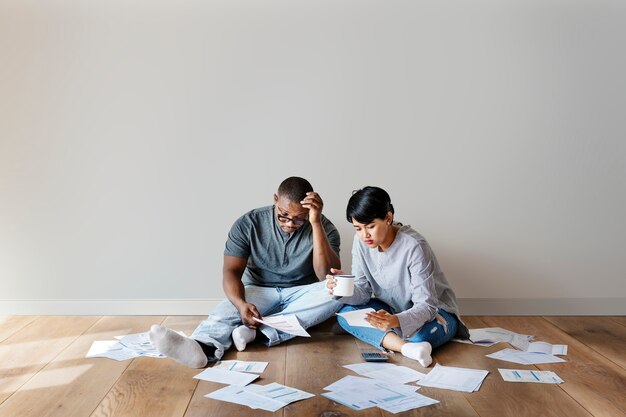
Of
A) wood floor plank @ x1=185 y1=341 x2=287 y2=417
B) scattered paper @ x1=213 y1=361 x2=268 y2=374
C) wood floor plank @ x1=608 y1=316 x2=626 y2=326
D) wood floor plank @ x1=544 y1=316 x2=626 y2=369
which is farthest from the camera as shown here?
wood floor plank @ x1=608 y1=316 x2=626 y2=326

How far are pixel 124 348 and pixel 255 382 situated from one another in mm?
903

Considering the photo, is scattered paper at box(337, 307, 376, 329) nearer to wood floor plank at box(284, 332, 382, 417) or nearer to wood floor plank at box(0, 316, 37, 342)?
wood floor plank at box(284, 332, 382, 417)

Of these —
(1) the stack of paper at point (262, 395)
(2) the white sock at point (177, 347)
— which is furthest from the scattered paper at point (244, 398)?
(2) the white sock at point (177, 347)

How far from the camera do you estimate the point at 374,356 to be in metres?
3.22

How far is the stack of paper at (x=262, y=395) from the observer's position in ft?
8.35

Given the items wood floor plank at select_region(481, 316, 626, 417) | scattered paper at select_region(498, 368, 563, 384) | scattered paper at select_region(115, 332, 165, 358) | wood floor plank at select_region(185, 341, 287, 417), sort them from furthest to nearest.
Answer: scattered paper at select_region(115, 332, 165, 358) < scattered paper at select_region(498, 368, 563, 384) < wood floor plank at select_region(481, 316, 626, 417) < wood floor plank at select_region(185, 341, 287, 417)

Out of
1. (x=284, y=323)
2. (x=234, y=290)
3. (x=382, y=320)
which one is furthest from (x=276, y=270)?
(x=382, y=320)

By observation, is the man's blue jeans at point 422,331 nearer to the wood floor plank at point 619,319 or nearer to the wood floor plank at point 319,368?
the wood floor plank at point 319,368

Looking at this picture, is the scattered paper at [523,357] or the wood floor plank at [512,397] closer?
the wood floor plank at [512,397]

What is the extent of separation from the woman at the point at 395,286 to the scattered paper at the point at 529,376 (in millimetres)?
355

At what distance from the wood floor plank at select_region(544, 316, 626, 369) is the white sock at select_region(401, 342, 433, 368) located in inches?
35.2

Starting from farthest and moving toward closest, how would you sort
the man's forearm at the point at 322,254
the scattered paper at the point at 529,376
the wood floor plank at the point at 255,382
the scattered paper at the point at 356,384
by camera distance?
the man's forearm at the point at 322,254
the scattered paper at the point at 529,376
the scattered paper at the point at 356,384
the wood floor plank at the point at 255,382

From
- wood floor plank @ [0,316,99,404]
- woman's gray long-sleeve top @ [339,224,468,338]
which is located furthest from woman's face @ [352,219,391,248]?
wood floor plank @ [0,316,99,404]

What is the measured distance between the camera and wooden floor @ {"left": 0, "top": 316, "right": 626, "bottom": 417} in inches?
99.1
